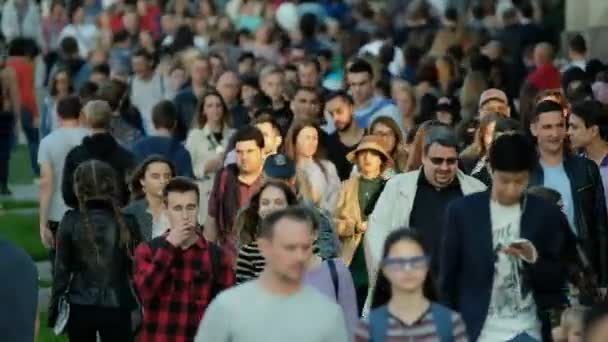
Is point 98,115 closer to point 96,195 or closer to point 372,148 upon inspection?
point 372,148

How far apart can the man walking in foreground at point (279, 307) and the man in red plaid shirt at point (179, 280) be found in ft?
8.85

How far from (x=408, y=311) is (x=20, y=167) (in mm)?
21762

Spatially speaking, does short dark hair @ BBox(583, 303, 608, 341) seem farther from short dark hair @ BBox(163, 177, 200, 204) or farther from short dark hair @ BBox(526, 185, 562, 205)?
short dark hair @ BBox(163, 177, 200, 204)

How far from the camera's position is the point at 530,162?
37.0 ft

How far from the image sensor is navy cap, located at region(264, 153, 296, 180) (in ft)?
48.0

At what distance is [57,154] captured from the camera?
17.9 m

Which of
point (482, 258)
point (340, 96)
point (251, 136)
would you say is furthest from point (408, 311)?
point (340, 96)

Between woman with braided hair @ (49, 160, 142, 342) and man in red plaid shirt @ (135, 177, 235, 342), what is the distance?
1.23 metres

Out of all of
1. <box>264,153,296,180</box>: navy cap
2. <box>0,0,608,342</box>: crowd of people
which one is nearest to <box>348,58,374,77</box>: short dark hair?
<box>0,0,608,342</box>: crowd of people

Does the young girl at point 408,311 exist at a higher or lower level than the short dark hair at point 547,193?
lower

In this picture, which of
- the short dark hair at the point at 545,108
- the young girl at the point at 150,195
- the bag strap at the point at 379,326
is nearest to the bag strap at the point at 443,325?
the bag strap at the point at 379,326

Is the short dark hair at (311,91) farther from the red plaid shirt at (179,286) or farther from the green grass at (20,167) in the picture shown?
the green grass at (20,167)

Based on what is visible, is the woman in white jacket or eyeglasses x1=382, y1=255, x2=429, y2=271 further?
the woman in white jacket

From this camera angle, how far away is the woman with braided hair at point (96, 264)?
44.3 ft
